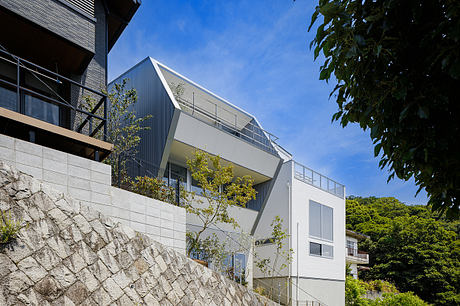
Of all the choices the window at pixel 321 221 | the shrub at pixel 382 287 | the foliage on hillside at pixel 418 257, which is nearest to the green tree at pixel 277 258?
the window at pixel 321 221

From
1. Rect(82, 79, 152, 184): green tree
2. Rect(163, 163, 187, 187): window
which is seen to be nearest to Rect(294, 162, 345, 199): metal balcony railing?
Rect(163, 163, 187, 187): window

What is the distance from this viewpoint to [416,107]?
3.04m

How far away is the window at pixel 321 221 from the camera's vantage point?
2158cm

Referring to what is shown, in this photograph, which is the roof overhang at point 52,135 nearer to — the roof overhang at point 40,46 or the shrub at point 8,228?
the shrub at point 8,228

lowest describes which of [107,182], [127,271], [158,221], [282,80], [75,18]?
[127,271]

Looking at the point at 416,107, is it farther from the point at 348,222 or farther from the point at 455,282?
the point at 348,222

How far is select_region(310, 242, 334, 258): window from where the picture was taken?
21.2 m

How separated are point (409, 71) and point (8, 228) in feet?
18.1

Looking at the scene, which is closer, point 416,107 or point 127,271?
point 416,107

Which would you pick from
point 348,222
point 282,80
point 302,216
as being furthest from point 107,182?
point 348,222

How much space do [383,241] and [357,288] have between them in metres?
16.5

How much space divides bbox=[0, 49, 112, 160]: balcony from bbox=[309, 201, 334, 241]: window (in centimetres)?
1415

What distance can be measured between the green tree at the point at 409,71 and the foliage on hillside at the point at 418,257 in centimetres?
3522

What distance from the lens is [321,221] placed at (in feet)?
73.5
